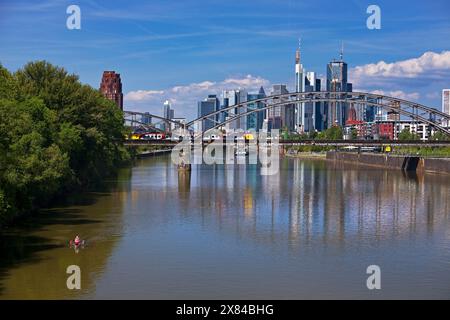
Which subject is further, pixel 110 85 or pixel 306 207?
pixel 110 85

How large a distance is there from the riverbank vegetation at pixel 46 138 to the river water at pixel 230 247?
1.62 metres

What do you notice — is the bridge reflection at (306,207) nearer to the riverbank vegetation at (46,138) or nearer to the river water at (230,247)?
the river water at (230,247)

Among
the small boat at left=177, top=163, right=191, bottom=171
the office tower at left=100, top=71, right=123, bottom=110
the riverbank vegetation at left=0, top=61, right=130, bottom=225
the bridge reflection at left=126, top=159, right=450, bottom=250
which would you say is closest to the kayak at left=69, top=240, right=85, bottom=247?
the riverbank vegetation at left=0, top=61, right=130, bottom=225

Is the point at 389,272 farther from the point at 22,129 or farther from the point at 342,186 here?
the point at 342,186

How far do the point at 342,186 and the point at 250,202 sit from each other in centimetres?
1545

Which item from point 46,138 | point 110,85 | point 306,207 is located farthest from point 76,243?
point 110,85

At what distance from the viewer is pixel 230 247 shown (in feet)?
84.8

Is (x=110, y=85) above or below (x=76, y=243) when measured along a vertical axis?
above

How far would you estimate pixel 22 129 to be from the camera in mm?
28453

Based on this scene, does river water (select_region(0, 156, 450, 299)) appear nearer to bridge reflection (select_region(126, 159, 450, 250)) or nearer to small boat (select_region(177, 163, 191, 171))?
bridge reflection (select_region(126, 159, 450, 250))

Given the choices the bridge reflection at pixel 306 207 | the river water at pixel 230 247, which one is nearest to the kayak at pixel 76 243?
the river water at pixel 230 247

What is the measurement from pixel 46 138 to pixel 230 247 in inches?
526

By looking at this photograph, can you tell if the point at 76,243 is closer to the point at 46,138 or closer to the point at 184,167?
the point at 46,138
